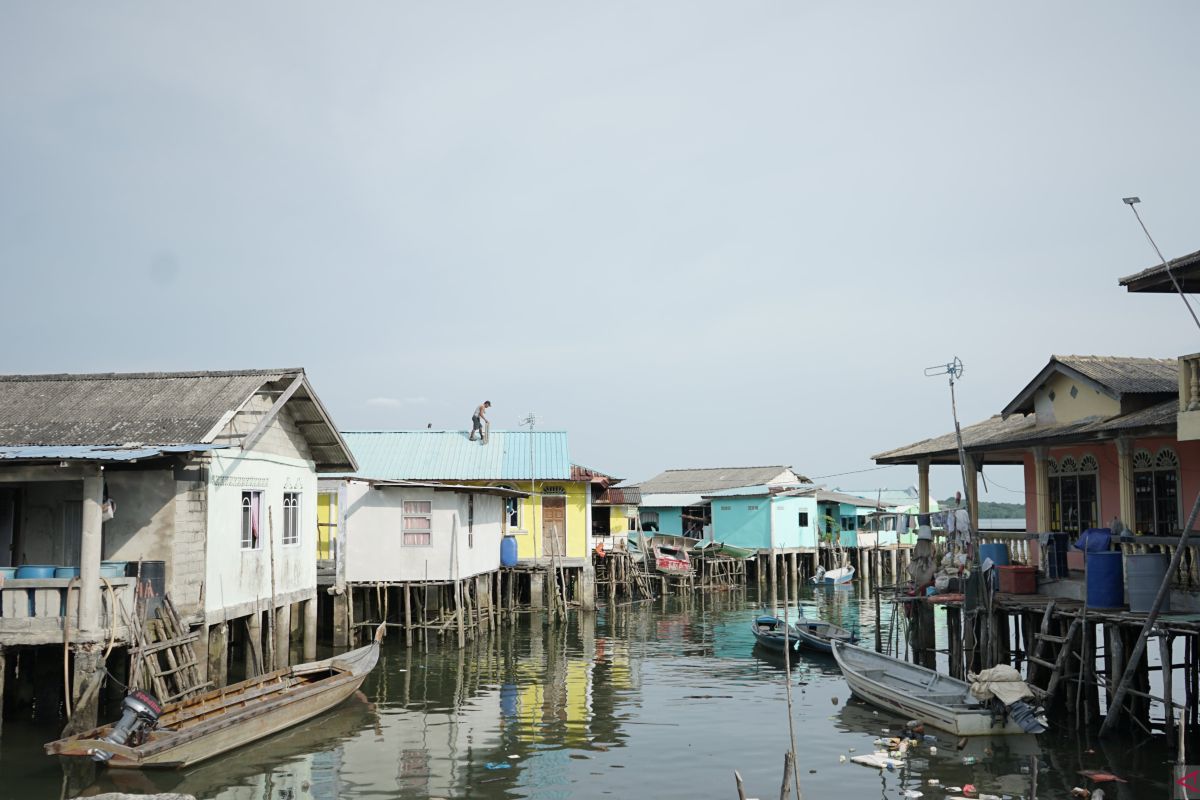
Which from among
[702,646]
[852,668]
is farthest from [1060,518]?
[702,646]

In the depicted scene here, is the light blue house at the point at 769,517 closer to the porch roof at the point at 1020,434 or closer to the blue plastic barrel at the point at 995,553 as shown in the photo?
the porch roof at the point at 1020,434

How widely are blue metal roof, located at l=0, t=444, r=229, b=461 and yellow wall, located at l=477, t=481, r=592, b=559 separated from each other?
19624 mm

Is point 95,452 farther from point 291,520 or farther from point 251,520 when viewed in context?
point 291,520

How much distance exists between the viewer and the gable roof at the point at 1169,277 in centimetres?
1422

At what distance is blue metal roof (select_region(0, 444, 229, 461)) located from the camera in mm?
14484

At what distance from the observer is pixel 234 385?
1870 centimetres

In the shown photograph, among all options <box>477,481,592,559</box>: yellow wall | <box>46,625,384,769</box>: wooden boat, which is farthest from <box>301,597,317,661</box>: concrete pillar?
<box>477,481,592,559</box>: yellow wall

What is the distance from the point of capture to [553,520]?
3519cm

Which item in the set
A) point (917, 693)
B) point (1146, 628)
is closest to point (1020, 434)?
point (917, 693)

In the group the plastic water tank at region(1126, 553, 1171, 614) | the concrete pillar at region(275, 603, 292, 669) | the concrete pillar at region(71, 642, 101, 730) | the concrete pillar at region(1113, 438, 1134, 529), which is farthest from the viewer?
the concrete pillar at region(275, 603, 292, 669)

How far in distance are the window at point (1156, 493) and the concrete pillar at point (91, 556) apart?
16.8 meters

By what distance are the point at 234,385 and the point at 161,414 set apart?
4.89ft

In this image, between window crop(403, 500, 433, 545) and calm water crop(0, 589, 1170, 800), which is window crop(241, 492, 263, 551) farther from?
window crop(403, 500, 433, 545)

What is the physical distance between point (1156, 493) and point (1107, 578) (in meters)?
2.64
